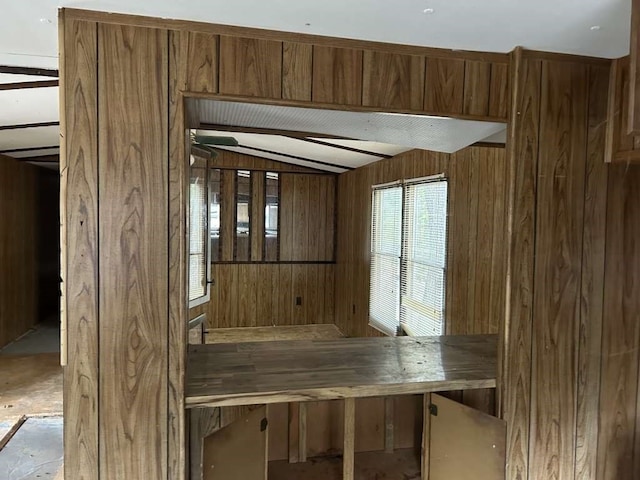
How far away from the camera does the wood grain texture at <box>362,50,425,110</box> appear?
4.67 ft

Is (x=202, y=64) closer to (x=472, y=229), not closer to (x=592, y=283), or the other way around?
(x=592, y=283)

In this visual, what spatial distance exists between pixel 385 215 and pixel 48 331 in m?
4.83

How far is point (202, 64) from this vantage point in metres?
1.31

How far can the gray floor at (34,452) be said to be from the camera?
8.51 ft

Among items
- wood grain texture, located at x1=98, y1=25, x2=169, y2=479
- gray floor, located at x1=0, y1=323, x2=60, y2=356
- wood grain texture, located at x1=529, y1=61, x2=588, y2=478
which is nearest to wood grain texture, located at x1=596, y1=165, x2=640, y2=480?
wood grain texture, located at x1=529, y1=61, x2=588, y2=478

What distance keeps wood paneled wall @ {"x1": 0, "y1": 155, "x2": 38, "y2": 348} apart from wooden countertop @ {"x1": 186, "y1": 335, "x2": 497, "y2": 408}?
4507 mm

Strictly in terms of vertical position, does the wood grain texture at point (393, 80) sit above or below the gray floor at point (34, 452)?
above

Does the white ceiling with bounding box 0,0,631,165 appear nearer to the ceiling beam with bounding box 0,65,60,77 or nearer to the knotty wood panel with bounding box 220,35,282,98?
the knotty wood panel with bounding box 220,35,282,98

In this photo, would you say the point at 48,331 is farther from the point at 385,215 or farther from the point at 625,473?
the point at 625,473

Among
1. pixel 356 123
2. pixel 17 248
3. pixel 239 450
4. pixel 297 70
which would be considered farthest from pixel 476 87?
pixel 17 248

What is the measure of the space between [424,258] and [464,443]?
224 centimetres

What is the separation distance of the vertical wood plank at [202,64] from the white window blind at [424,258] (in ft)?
7.87

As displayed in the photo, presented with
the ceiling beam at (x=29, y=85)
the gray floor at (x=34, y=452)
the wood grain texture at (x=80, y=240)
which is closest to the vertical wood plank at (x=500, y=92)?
the wood grain texture at (x=80, y=240)

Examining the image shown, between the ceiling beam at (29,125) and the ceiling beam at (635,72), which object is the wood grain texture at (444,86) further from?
the ceiling beam at (29,125)
